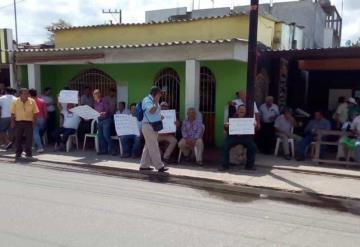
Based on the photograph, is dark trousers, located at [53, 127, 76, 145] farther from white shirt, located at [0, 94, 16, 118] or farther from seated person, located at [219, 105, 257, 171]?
seated person, located at [219, 105, 257, 171]

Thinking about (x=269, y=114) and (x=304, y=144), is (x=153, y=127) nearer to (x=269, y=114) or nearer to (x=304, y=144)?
(x=269, y=114)

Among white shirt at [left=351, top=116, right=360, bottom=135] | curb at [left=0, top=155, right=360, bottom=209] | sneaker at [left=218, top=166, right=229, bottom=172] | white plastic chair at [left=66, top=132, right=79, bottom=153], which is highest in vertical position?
white shirt at [left=351, top=116, right=360, bottom=135]

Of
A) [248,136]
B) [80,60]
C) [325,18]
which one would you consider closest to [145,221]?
[248,136]

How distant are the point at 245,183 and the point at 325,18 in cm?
1748

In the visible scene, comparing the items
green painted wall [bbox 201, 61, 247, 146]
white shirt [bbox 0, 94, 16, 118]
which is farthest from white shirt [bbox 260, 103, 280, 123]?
white shirt [bbox 0, 94, 16, 118]

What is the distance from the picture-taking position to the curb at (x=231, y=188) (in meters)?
7.16

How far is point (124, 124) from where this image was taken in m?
10.8

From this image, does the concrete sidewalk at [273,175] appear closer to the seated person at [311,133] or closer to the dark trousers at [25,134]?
the dark trousers at [25,134]

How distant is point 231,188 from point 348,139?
3217mm

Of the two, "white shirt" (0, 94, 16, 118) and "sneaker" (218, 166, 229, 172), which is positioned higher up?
"white shirt" (0, 94, 16, 118)

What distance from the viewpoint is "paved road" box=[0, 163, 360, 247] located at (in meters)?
4.95

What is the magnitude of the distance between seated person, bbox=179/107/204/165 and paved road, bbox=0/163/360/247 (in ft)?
6.71

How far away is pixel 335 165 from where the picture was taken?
9.75 m

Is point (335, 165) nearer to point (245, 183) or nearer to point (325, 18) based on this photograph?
point (245, 183)
